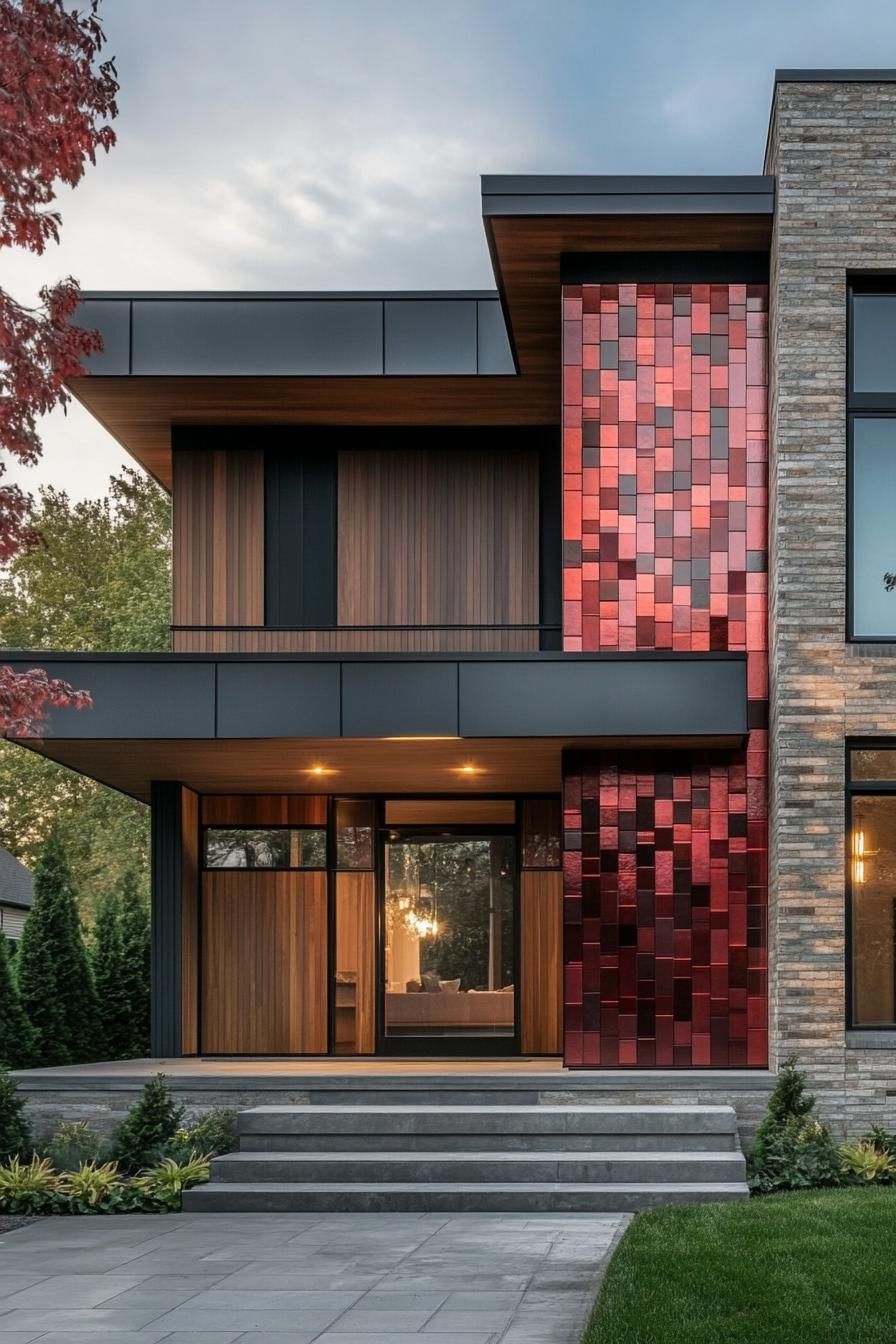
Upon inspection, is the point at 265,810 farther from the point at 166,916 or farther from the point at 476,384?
the point at 476,384

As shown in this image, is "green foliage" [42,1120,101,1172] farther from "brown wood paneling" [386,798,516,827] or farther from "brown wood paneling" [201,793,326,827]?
"brown wood paneling" [386,798,516,827]

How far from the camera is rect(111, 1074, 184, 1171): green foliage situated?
40.9 feet

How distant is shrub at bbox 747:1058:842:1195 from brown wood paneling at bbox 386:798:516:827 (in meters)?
5.27

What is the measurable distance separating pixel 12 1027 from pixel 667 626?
30.7ft

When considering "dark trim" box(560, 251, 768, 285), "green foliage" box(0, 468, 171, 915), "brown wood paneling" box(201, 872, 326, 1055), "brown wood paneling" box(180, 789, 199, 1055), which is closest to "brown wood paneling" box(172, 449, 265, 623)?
"brown wood paneling" box(180, 789, 199, 1055)

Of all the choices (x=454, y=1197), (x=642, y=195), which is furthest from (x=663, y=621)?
(x=454, y=1197)

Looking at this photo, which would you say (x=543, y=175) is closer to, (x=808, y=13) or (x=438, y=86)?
(x=438, y=86)

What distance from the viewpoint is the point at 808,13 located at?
5681 centimetres

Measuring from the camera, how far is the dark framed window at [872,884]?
13.1m

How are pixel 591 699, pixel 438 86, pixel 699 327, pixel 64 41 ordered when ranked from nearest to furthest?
pixel 64 41, pixel 591 699, pixel 699 327, pixel 438 86

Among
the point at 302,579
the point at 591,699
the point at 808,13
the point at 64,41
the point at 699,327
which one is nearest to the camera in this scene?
the point at 64,41

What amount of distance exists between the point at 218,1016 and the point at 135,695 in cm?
512

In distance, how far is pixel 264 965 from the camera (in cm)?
1708

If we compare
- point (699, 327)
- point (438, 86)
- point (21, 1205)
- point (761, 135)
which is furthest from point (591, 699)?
point (761, 135)
